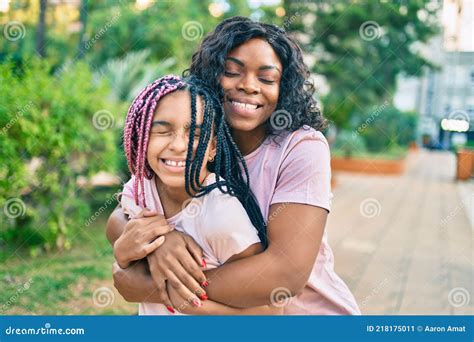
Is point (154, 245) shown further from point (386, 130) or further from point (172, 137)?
point (386, 130)

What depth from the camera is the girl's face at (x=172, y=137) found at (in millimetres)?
1624

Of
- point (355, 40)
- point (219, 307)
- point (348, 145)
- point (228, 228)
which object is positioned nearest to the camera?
point (228, 228)

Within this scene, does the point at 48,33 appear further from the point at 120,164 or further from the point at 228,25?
the point at 228,25

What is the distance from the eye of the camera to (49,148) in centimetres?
466

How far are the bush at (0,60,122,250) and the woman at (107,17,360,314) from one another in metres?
2.56

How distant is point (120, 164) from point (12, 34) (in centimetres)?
224

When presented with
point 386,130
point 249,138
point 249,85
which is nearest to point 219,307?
point 249,138

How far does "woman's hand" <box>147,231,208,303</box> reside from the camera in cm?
162

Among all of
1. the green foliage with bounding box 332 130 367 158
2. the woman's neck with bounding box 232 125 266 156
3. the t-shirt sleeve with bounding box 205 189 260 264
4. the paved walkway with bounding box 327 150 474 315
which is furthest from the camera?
the green foliage with bounding box 332 130 367 158

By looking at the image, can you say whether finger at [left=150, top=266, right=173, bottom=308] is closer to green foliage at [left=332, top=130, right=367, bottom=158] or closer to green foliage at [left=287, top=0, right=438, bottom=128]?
green foliage at [left=287, top=0, right=438, bottom=128]

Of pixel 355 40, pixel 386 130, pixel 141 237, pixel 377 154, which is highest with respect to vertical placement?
pixel 355 40

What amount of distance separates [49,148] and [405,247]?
3.82 metres

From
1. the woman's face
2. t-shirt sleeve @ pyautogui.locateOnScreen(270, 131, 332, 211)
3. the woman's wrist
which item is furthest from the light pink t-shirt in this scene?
the woman's wrist

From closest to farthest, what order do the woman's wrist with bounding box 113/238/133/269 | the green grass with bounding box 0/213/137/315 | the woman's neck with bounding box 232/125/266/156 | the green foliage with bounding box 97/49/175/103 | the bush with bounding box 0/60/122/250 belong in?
1. the woman's wrist with bounding box 113/238/133/269
2. the woman's neck with bounding box 232/125/266/156
3. the green grass with bounding box 0/213/137/315
4. the bush with bounding box 0/60/122/250
5. the green foliage with bounding box 97/49/175/103
